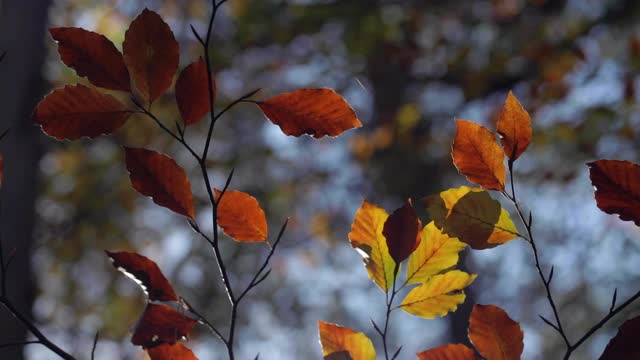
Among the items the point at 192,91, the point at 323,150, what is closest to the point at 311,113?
the point at 192,91

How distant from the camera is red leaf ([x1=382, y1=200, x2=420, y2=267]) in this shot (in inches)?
18.4

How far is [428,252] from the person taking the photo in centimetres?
49

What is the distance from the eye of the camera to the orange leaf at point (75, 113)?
45 centimetres

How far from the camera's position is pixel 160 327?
439 millimetres

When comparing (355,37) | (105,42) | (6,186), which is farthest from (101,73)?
(355,37)

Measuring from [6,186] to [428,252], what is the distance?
1.82m

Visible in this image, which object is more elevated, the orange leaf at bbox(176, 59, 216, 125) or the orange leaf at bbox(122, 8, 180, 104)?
the orange leaf at bbox(122, 8, 180, 104)

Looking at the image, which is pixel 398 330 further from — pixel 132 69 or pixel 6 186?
pixel 132 69

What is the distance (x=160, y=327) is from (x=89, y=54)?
0.19 metres

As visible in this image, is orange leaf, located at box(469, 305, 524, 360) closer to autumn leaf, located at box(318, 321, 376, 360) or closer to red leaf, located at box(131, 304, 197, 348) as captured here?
autumn leaf, located at box(318, 321, 376, 360)

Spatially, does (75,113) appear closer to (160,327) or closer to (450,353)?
(160,327)

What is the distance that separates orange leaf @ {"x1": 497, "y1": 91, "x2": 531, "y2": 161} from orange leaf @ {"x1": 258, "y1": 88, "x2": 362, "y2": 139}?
0.10 m

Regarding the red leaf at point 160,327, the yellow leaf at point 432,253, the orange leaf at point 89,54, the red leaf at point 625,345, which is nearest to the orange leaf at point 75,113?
the orange leaf at point 89,54

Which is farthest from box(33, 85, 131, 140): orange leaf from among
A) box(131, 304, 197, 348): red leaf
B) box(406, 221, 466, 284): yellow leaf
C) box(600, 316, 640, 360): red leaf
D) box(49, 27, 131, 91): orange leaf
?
box(600, 316, 640, 360): red leaf
